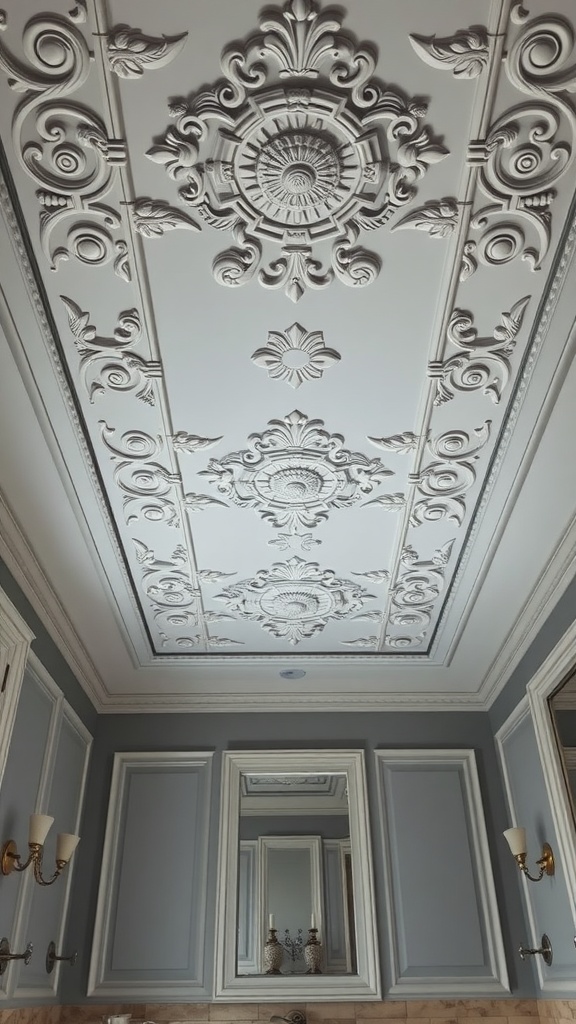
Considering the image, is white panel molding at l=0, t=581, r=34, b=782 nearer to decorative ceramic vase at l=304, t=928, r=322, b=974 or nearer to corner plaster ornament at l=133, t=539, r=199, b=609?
corner plaster ornament at l=133, t=539, r=199, b=609

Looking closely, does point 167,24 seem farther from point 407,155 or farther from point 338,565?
point 338,565

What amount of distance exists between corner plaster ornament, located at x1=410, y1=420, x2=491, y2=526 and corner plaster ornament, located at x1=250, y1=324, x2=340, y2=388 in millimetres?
452

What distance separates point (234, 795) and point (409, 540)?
1.61m

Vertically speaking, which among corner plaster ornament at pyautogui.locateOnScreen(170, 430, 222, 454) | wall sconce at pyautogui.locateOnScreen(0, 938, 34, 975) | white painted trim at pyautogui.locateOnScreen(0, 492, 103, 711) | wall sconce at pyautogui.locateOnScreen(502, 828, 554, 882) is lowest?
wall sconce at pyautogui.locateOnScreen(0, 938, 34, 975)

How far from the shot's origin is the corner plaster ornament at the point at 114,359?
5.90ft

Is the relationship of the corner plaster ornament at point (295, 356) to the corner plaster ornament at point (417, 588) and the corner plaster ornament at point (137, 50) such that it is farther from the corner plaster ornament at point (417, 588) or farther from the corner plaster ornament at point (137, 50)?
the corner plaster ornament at point (417, 588)

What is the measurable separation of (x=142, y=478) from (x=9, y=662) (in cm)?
73

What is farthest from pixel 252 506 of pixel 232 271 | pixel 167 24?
pixel 167 24

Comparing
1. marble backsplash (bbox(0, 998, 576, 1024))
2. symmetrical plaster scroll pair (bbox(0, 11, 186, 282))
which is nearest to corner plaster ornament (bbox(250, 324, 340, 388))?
symmetrical plaster scroll pair (bbox(0, 11, 186, 282))

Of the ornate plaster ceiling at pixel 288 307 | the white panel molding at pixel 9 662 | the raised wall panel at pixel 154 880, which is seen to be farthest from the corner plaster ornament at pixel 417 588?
the white panel molding at pixel 9 662

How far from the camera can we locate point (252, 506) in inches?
96.3

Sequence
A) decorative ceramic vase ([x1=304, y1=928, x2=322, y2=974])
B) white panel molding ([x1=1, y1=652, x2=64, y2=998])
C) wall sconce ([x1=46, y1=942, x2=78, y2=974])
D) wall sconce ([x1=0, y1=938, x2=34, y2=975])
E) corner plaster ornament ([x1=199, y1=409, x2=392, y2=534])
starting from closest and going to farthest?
corner plaster ornament ([x1=199, y1=409, x2=392, y2=534]), wall sconce ([x1=0, y1=938, x2=34, y2=975]), white panel molding ([x1=1, y1=652, x2=64, y2=998]), wall sconce ([x1=46, y1=942, x2=78, y2=974]), decorative ceramic vase ([x1=304, y1=928, x2=322, y2=974])

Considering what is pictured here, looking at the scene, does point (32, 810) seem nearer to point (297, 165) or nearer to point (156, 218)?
point (156, 218)

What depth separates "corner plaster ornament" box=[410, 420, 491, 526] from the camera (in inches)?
85.4
